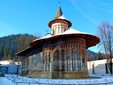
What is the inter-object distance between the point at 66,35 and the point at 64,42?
1.14 m

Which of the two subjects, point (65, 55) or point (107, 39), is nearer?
point (65, 55)

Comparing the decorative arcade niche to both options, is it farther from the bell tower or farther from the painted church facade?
the bell tower

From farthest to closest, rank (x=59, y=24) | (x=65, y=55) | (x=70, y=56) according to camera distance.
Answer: (x=59, y=24) < (x=65, y=55) < (x=70, y=56)

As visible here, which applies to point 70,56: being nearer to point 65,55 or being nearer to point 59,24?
point 65,55

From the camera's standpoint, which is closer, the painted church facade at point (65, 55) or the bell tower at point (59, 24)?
the painted church facade at point (65, 55)

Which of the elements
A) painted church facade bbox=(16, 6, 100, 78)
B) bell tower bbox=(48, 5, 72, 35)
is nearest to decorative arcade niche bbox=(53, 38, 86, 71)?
painted church facade bbox=(16, 6, 100, 78)

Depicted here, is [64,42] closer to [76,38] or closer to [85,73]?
[76,38]

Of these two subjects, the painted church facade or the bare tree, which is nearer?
the painted church facade

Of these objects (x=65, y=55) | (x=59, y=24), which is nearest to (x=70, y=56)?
(x=65, y=55)

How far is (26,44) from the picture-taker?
45.8 m

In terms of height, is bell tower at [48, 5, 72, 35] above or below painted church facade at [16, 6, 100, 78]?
above

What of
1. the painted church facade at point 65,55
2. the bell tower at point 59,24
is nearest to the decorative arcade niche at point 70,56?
the painted church facade at point 65,55

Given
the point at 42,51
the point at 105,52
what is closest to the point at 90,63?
the point at 105,52

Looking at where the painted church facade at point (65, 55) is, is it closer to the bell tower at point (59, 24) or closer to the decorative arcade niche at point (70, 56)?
the decorative arcade niche at point (70, 56)
